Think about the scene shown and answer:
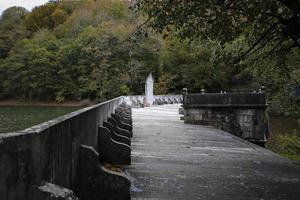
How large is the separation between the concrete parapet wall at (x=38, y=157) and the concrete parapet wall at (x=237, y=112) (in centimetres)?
1684

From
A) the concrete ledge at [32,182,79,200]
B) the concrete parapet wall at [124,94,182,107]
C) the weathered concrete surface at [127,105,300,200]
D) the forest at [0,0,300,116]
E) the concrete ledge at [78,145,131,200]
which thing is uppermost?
the forest at [0,0,300,116]

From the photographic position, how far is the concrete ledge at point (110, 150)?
8.23 metres

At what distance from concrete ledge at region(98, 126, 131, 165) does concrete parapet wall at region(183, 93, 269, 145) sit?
1330 cm

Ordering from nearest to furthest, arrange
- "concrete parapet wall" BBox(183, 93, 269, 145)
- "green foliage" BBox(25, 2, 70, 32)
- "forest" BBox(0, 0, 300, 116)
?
"concrete parapet wall" BBox(183, 93, 269, 145), "forest" BBox(0, 0, 300, 116), "green foliage" BBox(25, 2, 70, 32)

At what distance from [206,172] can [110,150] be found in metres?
2.12

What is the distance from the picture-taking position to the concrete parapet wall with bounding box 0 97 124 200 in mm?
3090

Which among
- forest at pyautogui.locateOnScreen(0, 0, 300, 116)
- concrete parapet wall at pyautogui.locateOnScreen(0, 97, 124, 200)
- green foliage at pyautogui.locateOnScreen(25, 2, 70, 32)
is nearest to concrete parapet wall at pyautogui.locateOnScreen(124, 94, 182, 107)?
forest at pyautogui.locateOnScreen(0, 0, 300, 116)

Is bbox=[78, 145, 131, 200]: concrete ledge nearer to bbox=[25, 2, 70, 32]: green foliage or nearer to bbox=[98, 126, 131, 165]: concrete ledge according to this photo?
bbox=[98, 126, 131, 165]: concrete ledge

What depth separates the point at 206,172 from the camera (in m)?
9.30

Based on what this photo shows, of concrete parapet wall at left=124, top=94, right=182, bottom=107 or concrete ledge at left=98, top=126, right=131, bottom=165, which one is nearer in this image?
concrete ledge at left=98, top=126, right=131, bottom=165

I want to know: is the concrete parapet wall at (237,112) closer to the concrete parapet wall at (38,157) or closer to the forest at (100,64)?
the forest at (100,64)

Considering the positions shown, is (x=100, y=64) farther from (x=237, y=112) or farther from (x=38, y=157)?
(x=38, y=157)

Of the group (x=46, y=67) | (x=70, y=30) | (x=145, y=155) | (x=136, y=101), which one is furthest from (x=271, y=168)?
(x=70, y=30)

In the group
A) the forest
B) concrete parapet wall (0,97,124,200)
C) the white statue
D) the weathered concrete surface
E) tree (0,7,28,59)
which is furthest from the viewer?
tree (0,7,28,59)
